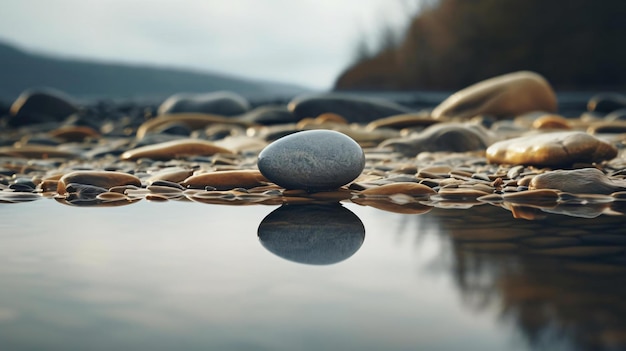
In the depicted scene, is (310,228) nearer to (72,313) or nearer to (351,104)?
(72,313)

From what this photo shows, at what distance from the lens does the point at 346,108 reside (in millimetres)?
8594

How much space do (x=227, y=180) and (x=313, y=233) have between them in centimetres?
117

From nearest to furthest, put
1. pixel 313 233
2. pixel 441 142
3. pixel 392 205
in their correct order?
1. pixel 313 233
2. pixel 392 205
3. pixel 441 142

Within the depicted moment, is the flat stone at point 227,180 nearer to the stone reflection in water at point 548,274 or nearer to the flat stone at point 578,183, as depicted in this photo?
the stone reflection in water at point 548,274

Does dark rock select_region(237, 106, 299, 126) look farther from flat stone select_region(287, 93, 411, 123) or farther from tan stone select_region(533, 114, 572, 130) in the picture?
tan stone select_region(533, 114, 572, 130)

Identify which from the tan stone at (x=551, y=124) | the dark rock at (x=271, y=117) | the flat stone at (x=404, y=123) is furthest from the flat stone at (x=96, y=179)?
the dark rock at (x=271, y=117)

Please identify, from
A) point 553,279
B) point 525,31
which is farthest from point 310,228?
point 525,31

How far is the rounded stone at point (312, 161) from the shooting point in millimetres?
3053

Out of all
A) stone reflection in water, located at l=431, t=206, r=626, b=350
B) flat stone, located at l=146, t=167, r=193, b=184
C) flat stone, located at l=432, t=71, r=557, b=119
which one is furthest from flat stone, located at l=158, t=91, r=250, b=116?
stone reflection in water, located at l=431, t=206, r=626, b=350

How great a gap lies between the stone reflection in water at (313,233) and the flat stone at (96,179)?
0.96 metres

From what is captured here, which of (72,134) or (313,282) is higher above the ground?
(72,134)

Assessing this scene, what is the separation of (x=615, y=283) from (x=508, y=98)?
24.1 ft

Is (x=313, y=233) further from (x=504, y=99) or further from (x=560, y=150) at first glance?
(x=504, y=99)

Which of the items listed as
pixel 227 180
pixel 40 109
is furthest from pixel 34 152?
pixel 40 109
